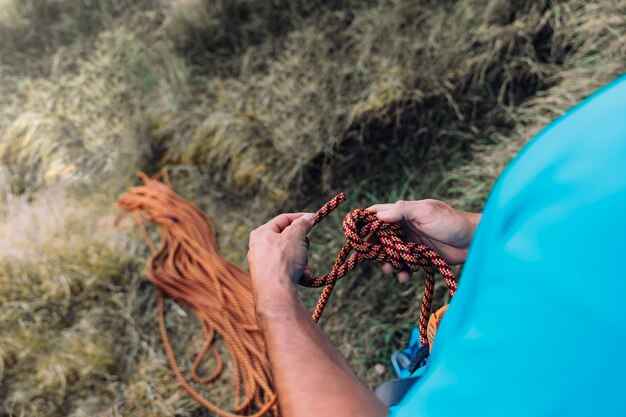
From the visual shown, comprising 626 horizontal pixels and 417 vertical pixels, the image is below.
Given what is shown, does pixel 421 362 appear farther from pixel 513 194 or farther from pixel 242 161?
pixel 242 161

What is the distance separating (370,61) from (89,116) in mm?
1926

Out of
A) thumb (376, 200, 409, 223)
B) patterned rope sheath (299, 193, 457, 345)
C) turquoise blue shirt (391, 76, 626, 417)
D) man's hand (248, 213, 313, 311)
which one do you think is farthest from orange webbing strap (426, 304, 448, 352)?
turquoise blue shirt (391, 76, 626, 417)

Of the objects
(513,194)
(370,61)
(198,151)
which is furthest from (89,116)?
(513,194)

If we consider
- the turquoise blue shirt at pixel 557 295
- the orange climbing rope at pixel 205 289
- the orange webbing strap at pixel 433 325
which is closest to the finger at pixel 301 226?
the orange webbing strap at pixel 433 325

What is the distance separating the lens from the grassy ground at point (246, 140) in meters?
2.54

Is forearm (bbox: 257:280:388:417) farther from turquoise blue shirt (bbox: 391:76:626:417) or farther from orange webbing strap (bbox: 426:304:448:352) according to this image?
orange webbing strap (bbox: 426:304:448:352)

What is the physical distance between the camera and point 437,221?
150cm

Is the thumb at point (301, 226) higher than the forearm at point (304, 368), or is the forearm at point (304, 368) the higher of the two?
the thumb at point (301, 226)

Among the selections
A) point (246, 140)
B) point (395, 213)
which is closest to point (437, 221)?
point (395, 213)

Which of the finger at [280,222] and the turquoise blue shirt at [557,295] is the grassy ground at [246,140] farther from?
the turquoise blue shirt at [557,295]

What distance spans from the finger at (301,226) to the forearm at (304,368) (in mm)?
186

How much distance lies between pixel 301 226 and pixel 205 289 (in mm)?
1500

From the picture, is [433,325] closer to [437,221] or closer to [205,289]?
[437,221]

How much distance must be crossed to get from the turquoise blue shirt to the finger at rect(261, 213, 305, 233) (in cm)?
72
